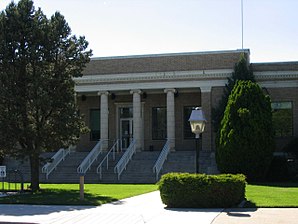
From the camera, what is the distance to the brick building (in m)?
33.5

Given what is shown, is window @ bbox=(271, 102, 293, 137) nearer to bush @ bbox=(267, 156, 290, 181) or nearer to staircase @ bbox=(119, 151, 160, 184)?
bush @ bbox=(267, 156, 290, 181)

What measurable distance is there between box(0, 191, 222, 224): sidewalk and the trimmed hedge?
1.81ft

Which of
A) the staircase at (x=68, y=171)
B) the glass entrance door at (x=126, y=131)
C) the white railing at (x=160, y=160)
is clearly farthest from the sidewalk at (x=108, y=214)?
the glass entrance door at (x=126, y=131)

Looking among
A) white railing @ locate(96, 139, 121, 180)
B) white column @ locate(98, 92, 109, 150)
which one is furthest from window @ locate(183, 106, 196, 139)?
white column @ locate(98, 92, 109, 150)

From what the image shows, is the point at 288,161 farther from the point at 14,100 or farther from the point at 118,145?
the point at 14,100

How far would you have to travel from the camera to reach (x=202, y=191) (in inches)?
583

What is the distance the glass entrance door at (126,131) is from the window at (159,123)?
181 cm

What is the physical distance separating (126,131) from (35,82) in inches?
691

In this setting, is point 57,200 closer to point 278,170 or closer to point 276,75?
→ point 278,170

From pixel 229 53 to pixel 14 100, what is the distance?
59.9ft

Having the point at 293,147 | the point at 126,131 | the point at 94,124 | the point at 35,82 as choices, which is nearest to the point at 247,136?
the point at 293,147

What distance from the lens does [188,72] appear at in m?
33.9

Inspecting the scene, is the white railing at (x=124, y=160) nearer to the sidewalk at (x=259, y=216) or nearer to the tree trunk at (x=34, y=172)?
the tree trunk at (x=34, y=172)

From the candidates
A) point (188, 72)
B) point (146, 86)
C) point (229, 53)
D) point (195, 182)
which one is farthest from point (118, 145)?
point (195, 182)
